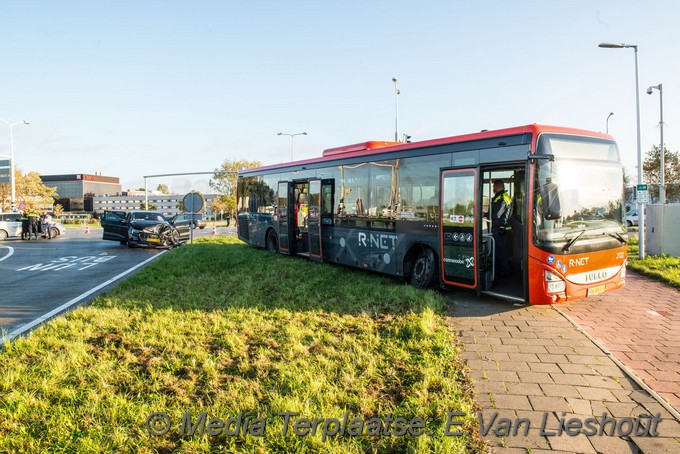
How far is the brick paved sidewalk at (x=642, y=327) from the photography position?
5.16m

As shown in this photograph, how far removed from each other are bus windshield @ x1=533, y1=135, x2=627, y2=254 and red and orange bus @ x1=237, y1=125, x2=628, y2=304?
0.6 inches

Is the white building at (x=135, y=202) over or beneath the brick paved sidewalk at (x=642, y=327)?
over

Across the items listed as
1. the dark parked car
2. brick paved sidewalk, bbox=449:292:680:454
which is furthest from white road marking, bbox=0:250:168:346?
the dark parked car

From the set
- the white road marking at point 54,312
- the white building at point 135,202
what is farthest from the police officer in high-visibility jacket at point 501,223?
the white building at point 135,202

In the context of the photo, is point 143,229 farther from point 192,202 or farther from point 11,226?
point 11,226

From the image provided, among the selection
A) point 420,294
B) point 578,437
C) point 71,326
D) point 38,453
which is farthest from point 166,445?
point 420,294

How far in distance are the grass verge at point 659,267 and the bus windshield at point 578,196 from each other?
3.75 meters

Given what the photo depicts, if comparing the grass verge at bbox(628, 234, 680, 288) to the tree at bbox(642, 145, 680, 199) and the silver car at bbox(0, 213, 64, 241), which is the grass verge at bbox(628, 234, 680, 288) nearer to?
the tree at bbox(642, 145, 680, 199)

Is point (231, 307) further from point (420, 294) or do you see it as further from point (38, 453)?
point (38, 453)

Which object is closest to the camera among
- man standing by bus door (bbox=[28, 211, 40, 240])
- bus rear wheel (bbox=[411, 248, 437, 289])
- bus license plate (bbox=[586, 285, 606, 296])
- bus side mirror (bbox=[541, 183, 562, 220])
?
bus side mirror (bbox=[541, 183, 562, 220])

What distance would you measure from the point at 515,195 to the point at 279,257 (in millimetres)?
8037

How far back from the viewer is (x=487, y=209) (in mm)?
8195

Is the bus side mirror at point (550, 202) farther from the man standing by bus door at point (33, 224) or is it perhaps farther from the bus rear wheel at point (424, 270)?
the man standing by bus door at point (33, 224)

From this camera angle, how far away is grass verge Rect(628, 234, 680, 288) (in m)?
10.8
